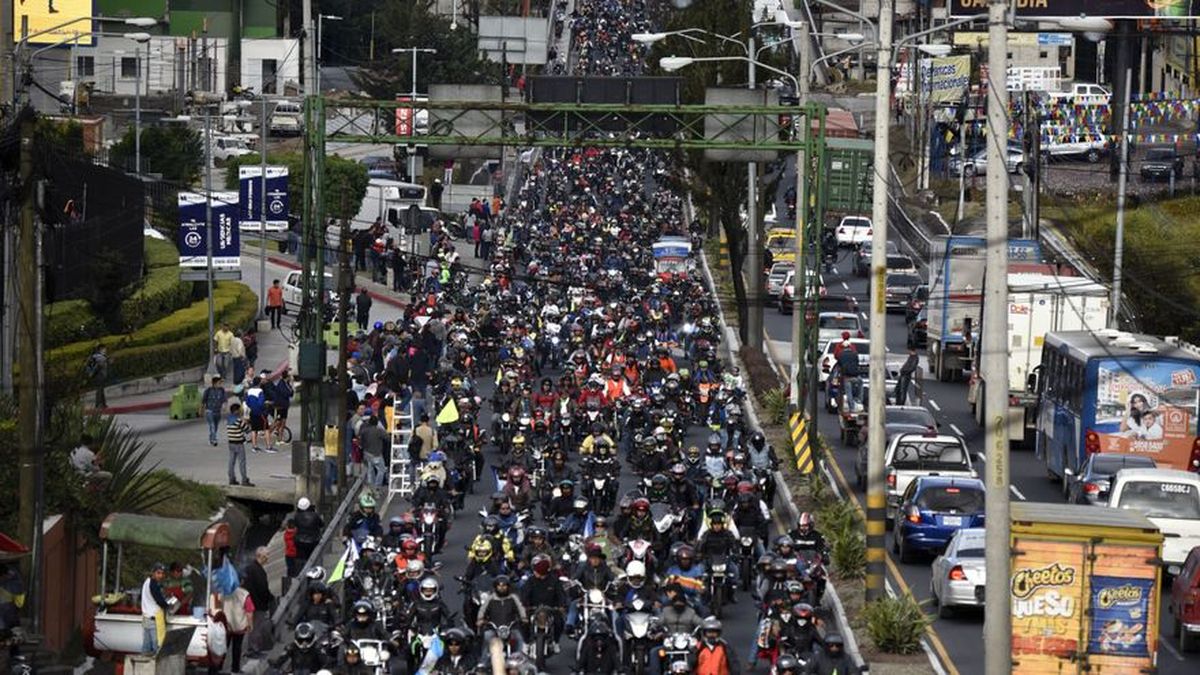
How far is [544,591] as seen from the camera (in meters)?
29.0

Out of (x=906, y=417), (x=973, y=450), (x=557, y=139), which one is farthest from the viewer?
(x=973, y=450)

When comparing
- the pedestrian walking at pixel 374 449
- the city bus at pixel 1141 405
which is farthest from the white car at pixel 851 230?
the pedestrian walking at pixel 374 449

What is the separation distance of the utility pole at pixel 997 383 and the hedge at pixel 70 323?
1418 inches

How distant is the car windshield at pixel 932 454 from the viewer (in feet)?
127

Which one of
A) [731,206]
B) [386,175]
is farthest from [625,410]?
[386,175]

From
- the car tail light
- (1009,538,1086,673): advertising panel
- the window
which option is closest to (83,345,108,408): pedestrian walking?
the car tail light

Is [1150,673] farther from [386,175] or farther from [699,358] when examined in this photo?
[386,175]

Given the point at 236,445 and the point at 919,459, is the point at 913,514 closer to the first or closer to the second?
the point at 919,459

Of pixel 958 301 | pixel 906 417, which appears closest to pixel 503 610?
pixel 906 417

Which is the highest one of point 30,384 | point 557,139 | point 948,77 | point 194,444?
point 948,77

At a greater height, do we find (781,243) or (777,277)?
(781,243)

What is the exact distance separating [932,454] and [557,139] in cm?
1039

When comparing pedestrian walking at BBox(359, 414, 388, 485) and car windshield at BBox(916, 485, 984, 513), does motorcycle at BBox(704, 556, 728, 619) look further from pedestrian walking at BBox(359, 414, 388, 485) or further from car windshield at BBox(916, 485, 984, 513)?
pedestrian walking at BBox(359, 414, 388, 485)

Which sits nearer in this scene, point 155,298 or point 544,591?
point 544,591
